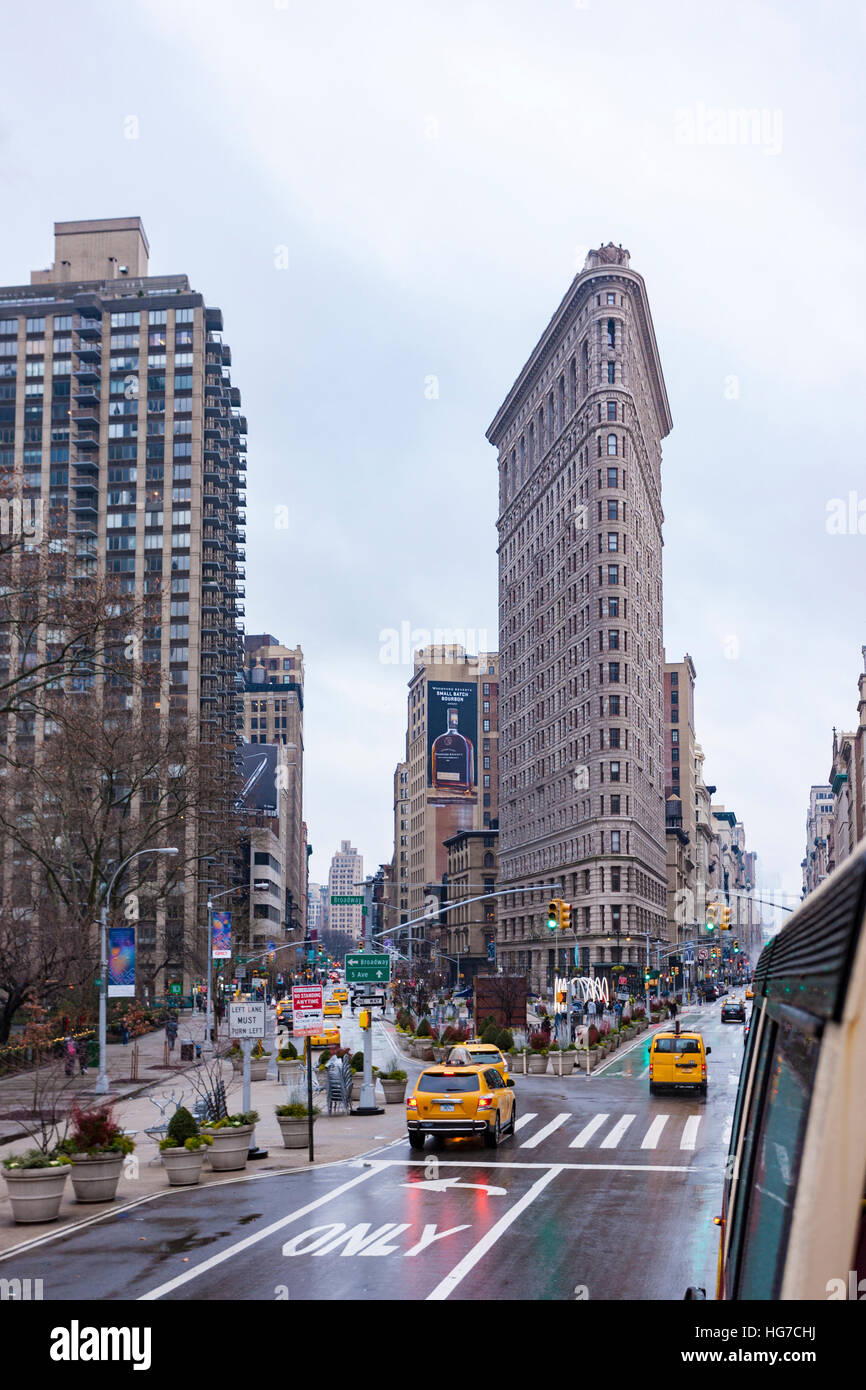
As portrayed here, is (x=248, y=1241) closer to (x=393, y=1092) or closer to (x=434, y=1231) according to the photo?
(x=434, y=1231)

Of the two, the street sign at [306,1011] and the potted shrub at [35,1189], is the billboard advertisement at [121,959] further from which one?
the potted shrub at [35,1189]

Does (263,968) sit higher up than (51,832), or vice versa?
(51,832)

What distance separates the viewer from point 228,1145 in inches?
906

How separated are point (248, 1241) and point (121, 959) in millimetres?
28137

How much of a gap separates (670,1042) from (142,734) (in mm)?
32610

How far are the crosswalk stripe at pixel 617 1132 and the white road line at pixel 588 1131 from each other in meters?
0.36

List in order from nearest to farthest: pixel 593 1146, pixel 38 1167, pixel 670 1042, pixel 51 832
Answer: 1. pixel 38 1167
2. pixel 593 1146
3. pixel 670 1042
4. pixel 51 832

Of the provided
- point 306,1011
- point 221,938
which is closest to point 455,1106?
point 306,1011

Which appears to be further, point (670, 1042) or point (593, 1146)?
point (670, 1042)

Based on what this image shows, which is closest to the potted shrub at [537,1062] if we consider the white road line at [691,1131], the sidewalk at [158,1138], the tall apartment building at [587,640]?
the sidewalk at [158,1138]

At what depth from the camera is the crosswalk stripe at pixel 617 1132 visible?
85.7ft

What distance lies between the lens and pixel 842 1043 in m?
2.52
